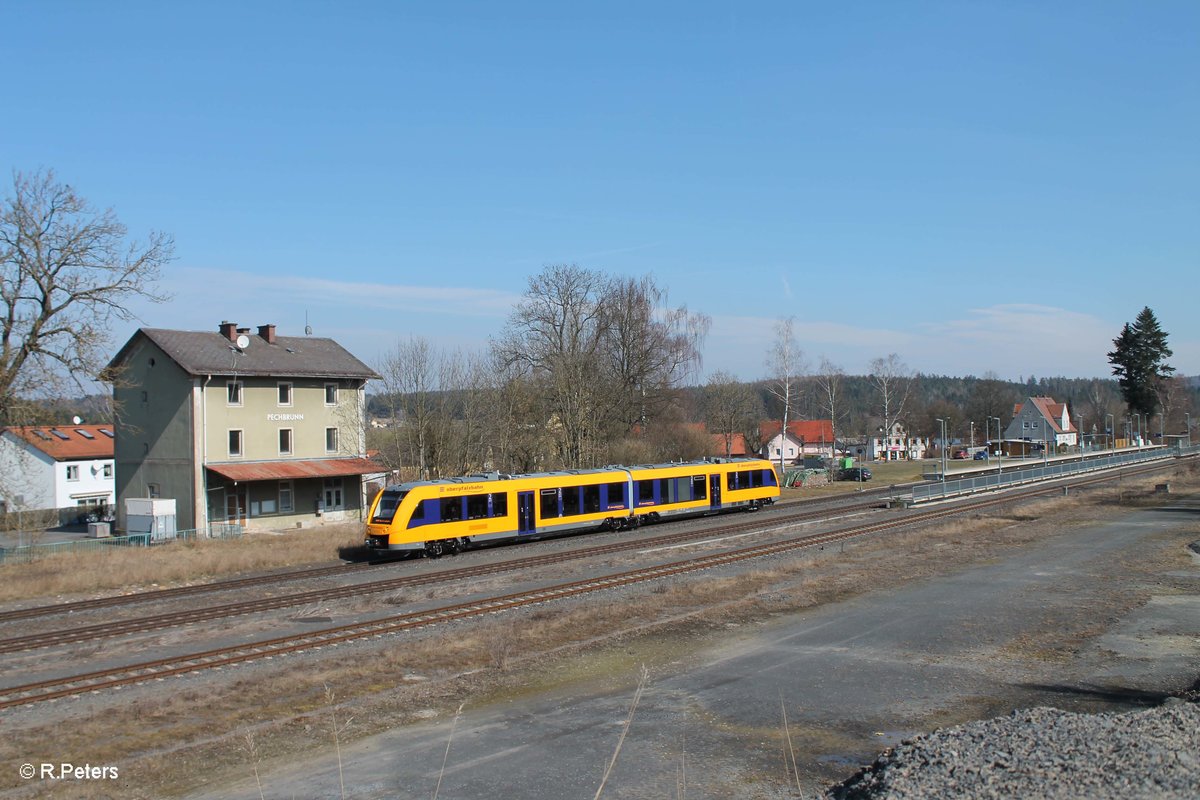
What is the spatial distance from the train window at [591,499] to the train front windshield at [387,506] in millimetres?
8478

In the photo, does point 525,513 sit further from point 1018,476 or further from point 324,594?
point 1018,476

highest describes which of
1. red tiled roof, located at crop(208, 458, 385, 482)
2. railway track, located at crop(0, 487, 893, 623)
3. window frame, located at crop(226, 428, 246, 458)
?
window frame, located at crop(226, 428, 246, 458)

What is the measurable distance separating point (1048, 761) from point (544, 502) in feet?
87.4

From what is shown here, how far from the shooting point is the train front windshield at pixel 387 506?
97.9 feet

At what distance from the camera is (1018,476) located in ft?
202

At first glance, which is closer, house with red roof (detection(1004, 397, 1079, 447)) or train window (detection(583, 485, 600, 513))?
train window (detection(583, 485, 600, 513))

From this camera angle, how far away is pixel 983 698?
12906mm

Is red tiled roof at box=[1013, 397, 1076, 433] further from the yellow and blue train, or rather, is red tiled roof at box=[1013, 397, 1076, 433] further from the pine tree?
the yellow and blue train

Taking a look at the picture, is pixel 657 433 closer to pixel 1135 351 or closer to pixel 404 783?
pixel 404 783

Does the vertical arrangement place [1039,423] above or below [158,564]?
above

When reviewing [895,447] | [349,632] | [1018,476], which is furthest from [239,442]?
[895,447]

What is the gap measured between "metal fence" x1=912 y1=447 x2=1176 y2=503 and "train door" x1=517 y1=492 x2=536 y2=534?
24.2 m

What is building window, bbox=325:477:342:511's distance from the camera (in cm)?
4478

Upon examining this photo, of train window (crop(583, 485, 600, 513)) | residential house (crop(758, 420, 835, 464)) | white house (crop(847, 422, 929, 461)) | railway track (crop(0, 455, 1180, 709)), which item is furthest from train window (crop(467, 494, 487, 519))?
white house (crop(847, 422, 929, 461))
